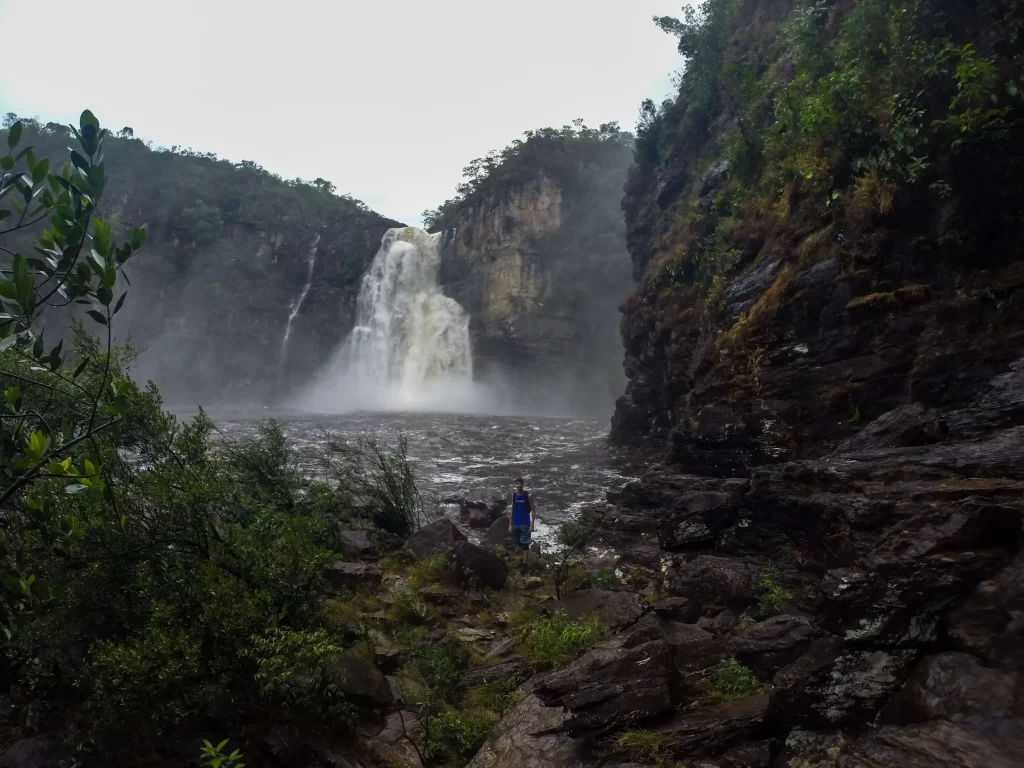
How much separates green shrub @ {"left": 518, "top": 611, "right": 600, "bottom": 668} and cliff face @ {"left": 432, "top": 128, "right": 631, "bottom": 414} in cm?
3281

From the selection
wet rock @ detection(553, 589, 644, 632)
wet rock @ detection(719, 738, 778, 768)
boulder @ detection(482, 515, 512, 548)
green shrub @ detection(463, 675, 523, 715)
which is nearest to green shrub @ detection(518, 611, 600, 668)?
wet rock @ detection(553, 589, 644, 632)

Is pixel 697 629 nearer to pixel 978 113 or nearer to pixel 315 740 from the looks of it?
pixel 315 740

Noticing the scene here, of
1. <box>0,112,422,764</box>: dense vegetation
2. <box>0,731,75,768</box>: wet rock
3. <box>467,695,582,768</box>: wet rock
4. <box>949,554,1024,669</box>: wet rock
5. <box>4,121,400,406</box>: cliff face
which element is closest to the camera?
<box>949,554,1024,669</box>: wet rock

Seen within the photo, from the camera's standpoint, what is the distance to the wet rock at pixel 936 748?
3.01 m

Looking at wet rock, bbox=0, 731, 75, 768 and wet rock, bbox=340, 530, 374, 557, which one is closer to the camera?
wet rock, bbox=0, 731, 75, 768

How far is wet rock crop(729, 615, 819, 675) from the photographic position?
4.80 metres

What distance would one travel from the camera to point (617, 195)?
147 feet

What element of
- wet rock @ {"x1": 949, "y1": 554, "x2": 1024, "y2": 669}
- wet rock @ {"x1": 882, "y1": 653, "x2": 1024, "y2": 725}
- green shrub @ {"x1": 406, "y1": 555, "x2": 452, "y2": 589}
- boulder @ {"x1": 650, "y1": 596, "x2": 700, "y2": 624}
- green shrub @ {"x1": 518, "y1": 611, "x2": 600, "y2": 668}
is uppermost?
wet rock @ {"x1": 949, "y1": 554, "x2": 1024, "y2": 669}

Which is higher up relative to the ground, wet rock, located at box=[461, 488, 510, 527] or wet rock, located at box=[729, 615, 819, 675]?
wet rock, located at box=[729, 615, 819, 675]

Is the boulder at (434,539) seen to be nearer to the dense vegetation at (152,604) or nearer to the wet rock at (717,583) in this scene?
the dense vegetation at (152,604)

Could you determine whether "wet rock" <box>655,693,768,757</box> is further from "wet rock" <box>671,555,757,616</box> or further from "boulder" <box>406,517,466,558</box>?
"boulder" <box>406,517,466,558</box>

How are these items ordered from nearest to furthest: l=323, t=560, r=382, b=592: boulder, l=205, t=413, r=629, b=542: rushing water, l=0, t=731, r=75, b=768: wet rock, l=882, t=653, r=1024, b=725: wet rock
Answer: l=882, t=653, r=1024, b=725: wet rock < l=0, t=731, r=75, b=768: wet rock < l=323, t=560, r=382, b=592: boulder < l=205, t=413, r=629, b=542: rushing water

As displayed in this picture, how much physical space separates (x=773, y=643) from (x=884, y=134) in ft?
29.7

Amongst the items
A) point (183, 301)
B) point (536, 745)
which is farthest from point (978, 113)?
point (183, 301)
